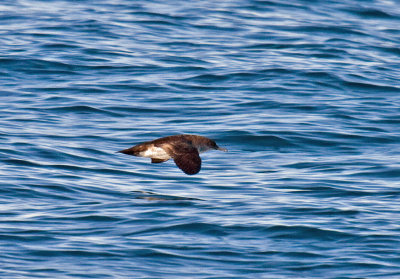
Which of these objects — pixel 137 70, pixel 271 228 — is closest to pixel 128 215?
pixel 271 228

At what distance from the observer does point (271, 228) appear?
1063 centimetres

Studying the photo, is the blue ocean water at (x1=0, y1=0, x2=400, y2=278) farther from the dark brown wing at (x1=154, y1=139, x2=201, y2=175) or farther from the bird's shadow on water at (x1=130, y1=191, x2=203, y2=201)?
the dark brown wing at (x1=154, y1=139, x2=201, y2=175)

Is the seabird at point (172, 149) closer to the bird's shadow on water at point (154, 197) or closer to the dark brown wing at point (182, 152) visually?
the dark brown wing at point (182, 152)

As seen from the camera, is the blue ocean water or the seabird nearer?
the blue ocean water

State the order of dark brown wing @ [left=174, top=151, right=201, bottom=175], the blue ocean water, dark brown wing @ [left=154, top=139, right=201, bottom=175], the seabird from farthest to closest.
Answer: the seabird
dark brown wing @ [left=154, top=139, right=201, bottom=175]
dark brown wing @ [left=174, top=151, right=201, bottom=175]
the blue ocean water

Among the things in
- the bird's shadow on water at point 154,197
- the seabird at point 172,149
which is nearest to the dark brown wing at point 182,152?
the seabird at point 172,149

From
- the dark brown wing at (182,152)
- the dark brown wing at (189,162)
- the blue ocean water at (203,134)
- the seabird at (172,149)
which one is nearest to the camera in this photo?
the blue ocean water at (203,134)

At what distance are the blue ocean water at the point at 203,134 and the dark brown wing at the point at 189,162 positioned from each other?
0.52 metres

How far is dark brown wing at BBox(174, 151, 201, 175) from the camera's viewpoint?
36.6ft

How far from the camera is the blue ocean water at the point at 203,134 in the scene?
985cm

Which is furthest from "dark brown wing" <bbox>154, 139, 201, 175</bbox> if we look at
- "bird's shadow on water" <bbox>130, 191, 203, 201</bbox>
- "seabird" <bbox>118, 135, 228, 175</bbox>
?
"bird's shadow on water" <bbox>130, 191, 203, 201</bbox>

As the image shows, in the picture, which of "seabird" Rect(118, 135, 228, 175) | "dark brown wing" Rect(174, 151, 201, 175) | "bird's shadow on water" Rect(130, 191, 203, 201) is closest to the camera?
"dark brown wing" Rect(174, 151, 201, 175)

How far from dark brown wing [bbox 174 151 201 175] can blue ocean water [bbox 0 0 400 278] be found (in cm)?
52

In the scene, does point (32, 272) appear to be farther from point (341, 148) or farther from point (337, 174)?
point (341, 148)
